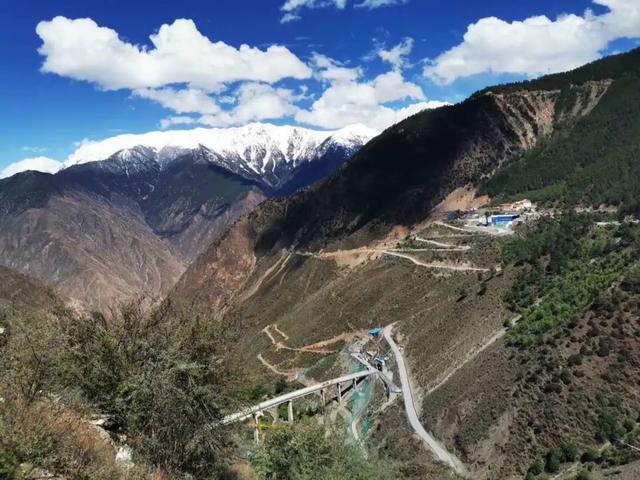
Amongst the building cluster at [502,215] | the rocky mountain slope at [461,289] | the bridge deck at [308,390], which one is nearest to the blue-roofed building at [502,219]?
the building cluster at [502,215]

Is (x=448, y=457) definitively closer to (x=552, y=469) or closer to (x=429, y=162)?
(x=552, y=469)

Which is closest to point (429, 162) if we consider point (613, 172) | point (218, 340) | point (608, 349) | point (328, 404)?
point (613, 172)

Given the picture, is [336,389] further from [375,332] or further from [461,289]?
[461,289]

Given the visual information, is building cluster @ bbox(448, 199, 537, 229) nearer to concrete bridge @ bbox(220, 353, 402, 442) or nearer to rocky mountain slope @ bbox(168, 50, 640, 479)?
rocky mountain slope @ bbox(168, 50, 640, 479)

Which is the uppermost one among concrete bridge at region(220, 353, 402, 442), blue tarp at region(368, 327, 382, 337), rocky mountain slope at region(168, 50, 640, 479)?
rocky mountain slope at region(168, 50, 640, 479)

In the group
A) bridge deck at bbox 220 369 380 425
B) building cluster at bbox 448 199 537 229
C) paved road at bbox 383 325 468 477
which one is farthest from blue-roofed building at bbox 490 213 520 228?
Result: bridge deck at bbox 220 369 380 425

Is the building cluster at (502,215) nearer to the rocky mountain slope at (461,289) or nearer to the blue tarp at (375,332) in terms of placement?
the rocky mountain slope at (461,289)

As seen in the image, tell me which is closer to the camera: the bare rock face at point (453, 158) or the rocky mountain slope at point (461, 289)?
the rocky mountain slope at point (461, 289)
